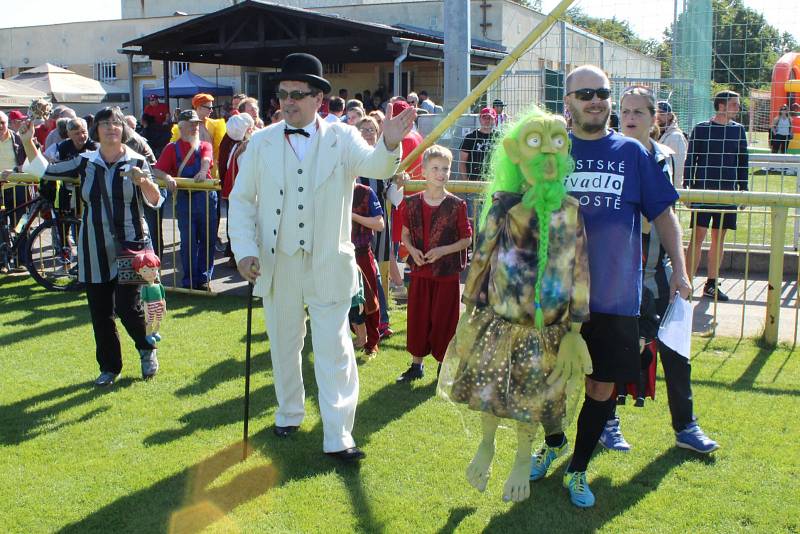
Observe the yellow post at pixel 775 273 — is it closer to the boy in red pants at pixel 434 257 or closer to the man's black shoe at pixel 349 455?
the boy in red pants at pixel 434 257

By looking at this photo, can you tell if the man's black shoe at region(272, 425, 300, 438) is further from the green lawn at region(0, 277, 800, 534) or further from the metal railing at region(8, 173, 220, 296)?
the metal railing at region(8, 173, 220, 296)

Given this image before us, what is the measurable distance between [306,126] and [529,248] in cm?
155

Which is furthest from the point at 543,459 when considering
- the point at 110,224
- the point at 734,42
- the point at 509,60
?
the point at 734,42

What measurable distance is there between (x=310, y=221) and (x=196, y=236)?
488 cm

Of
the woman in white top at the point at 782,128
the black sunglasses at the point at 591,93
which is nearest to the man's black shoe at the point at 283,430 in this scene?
the black sunglasses at the point at 591,93

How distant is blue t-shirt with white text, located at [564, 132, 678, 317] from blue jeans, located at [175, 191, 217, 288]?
19.3 feet

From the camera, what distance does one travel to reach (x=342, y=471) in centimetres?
450

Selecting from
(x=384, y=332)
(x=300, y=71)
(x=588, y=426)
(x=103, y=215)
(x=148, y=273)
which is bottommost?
(x=384, y=332)

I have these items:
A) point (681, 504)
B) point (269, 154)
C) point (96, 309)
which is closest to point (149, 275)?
point (96, 309)

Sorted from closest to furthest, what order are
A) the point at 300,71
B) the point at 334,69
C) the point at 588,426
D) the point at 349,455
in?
the point at 588,426
the point at 300,71
the point at 349,455
the point at 334,69

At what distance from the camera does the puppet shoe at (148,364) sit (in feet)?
20.1

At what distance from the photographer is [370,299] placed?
658 centimetres

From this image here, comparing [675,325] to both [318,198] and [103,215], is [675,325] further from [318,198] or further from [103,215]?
[103,215]

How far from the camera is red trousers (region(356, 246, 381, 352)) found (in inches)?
259
